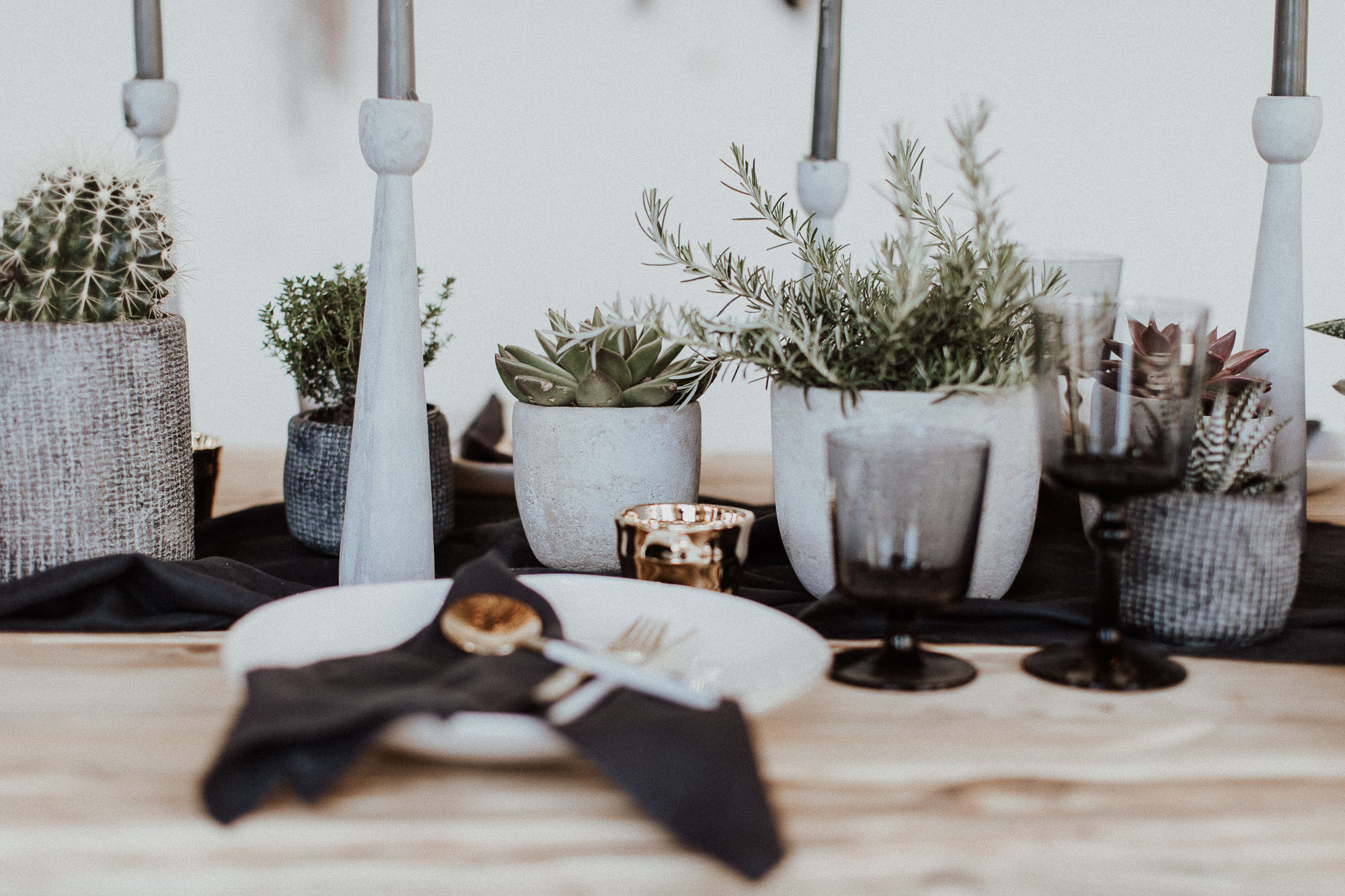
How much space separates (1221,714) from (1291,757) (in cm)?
4

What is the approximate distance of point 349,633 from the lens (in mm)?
550

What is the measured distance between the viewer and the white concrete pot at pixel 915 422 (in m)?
0.63

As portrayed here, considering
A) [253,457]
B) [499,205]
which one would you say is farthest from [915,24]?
[253,457]

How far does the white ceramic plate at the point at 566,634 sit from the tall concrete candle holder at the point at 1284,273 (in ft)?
1.43

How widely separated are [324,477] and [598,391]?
202 millimetres

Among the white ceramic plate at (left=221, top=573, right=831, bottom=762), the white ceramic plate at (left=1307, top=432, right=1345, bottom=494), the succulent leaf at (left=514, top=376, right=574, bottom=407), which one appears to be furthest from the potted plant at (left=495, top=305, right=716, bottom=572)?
the white ceramic plate at (left=1307, top=432, right=1345, bottom=494)

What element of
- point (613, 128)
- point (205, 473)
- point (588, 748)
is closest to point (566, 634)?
point (588, 748)

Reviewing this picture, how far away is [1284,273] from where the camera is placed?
0.79 metres

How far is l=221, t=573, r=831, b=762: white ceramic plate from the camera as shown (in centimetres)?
43

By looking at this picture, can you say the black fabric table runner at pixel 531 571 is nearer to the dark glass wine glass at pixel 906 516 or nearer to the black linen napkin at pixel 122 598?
the black linen napkin at pixel 122 598

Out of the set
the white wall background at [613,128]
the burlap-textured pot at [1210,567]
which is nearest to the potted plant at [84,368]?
the burlap-textured pot at [1210,567]

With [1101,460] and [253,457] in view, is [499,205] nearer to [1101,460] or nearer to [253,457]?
[253,457]

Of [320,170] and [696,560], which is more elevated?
[320,170]

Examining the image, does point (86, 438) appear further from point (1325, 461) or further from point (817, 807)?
point (1325, 461)
